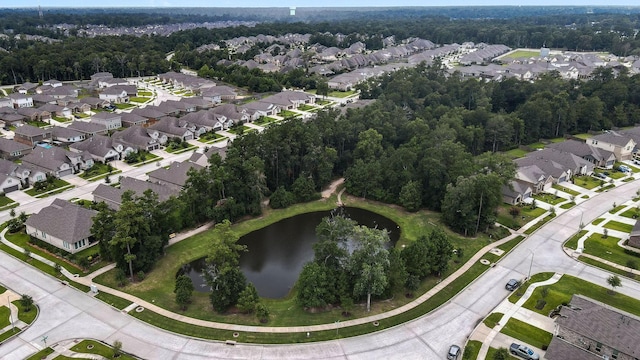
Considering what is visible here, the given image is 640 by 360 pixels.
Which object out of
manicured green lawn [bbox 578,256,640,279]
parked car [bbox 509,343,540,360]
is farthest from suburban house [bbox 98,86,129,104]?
parked car [bbox 509,343,540,360]

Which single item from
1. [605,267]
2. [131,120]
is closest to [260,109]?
[131,120]

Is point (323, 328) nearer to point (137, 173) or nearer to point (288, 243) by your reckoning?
point (288, 243)

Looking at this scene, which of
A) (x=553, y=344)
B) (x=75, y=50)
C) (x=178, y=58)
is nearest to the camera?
(x=553, y=344)

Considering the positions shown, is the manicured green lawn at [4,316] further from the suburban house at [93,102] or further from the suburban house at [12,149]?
the suburban house at [93,102]

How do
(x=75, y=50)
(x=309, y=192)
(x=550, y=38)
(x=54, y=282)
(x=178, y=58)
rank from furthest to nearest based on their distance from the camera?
(x=550, y=38) → (x=178, y=58) → (x=75, y=50) → (x=309, y=192) → (x=54, y=282)

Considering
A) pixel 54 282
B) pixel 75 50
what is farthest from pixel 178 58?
pixel 54 282

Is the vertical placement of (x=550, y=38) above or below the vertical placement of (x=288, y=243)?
above

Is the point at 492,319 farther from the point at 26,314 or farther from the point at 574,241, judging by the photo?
the point at 26,314
